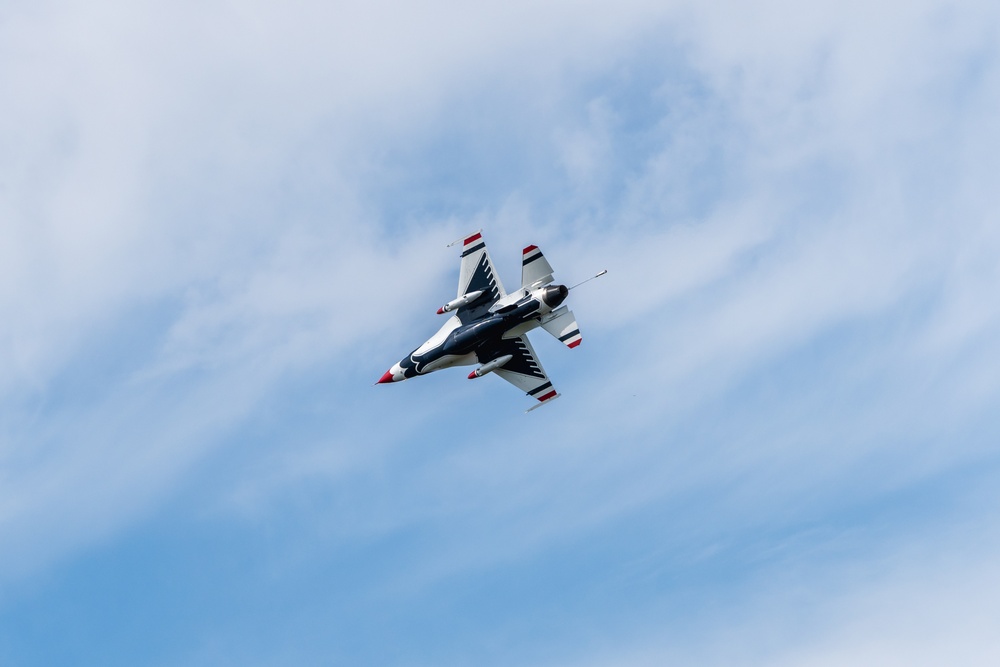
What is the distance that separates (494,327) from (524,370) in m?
6.66

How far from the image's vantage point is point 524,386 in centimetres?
15000

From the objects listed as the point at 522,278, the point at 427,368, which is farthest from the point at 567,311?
the point at 427,368

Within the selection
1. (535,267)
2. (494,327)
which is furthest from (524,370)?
(535,267)

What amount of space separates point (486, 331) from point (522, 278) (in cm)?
623

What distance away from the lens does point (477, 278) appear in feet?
490

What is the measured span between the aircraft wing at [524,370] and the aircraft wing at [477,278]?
430cm

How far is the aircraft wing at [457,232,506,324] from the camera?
487ft

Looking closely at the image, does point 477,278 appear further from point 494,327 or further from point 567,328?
point 567,328

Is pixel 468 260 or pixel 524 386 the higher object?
pixel 468 260

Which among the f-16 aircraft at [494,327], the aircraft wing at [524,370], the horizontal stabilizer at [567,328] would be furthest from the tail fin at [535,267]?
the aircraft wing at [524,370]

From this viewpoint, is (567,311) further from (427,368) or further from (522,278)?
(427,368)

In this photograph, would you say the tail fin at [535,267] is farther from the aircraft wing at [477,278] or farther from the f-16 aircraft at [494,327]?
the aircraft wing at [477,278]

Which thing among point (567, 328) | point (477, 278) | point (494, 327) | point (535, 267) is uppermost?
point (477, 278)

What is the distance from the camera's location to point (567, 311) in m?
144
